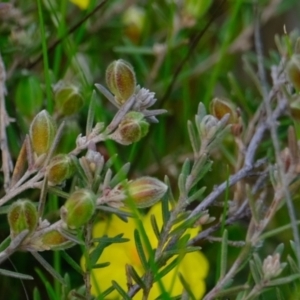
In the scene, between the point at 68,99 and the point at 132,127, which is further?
the point at 68,99

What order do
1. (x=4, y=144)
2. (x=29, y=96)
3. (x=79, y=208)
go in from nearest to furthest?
1. (x=79, y=208)
2. (x=4, y=144)
3. (x=29, y=96)

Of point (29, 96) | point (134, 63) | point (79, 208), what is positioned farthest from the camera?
point (134, 63)

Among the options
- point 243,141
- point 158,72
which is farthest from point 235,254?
point 158,72

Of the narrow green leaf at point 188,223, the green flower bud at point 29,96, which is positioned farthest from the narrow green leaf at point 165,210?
the green flower bud at point 29,96

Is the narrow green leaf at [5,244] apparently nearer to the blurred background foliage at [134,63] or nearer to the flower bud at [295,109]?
the blurred background foliage at [134,63]

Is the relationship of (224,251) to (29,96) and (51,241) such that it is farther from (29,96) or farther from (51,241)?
(29,96)

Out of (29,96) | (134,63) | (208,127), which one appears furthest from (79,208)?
(134,63)
